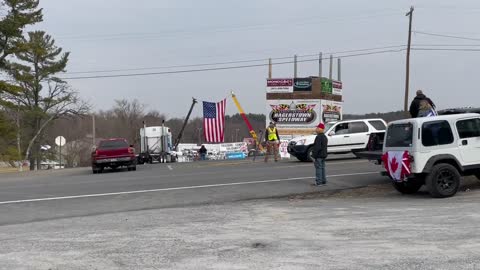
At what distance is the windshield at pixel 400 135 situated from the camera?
13039 mm

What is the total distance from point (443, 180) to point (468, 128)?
1.45 meters

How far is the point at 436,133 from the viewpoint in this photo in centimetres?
1298

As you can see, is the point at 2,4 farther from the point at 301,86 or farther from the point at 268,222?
the point at 268,222

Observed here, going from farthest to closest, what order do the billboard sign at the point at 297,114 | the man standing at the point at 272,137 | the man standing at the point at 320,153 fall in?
the billboard sign at the point at 297,114
the man standing at the point at 272,137
the man standing at the point at 320,153

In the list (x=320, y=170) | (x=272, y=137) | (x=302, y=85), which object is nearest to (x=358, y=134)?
(x=272, y=137)

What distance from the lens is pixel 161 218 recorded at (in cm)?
1094

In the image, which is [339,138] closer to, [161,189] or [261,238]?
[161,189]

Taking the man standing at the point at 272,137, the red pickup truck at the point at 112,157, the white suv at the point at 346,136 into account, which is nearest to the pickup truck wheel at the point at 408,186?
the white suv at the point at 346,136

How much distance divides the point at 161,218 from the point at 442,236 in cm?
537

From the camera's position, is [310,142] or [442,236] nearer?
[442,236]

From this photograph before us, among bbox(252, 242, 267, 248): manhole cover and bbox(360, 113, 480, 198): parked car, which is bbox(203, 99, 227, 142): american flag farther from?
bbox(252, 242, 267, 248): manhole cover

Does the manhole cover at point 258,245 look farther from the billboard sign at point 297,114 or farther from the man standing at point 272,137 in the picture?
the billboard sign at point 297,114

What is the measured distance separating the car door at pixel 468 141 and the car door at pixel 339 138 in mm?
10179

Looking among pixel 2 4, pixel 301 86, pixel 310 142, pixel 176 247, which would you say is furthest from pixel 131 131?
pixel 176 247
